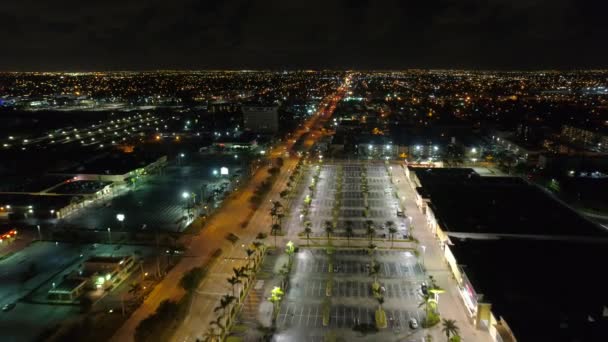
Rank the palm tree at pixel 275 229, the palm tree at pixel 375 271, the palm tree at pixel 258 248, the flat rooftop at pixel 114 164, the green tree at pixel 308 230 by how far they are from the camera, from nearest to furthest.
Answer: the palm tree at pixel 375 271, the palm tree at pixel 258 248, the green tree at pixel 308 230, the palm tree at pixel 275 229, the flat rooftop at pixel 114 164

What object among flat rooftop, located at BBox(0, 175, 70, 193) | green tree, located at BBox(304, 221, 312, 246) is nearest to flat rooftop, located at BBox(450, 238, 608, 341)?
green tree, located at BBox(304, 221, 312, 246)

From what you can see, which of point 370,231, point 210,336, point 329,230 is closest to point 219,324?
point 210,336

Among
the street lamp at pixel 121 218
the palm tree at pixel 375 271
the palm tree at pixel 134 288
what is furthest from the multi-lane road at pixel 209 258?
the palm tree at pixel 375 271

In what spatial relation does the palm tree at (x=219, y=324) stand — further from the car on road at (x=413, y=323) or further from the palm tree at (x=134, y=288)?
the car on road at (x=413, y=323)

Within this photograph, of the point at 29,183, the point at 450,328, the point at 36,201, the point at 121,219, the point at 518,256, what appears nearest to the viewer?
the point at 450,328

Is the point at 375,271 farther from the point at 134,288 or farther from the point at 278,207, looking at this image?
the point at 278,207

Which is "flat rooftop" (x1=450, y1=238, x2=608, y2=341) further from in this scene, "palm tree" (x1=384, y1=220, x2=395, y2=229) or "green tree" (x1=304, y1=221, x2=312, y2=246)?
"green tree" (x1=304, y1=221, x2=312, y2=246)
